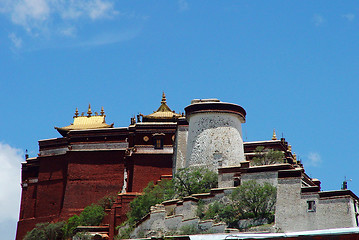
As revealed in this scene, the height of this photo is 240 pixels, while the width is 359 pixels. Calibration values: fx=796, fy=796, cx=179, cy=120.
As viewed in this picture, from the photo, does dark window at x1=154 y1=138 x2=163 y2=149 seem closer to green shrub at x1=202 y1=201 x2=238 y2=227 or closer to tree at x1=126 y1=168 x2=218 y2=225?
tree at x1=126 y1=168 x2=218 y2=225

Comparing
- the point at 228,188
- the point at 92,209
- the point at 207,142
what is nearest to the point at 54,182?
the point at 92,209

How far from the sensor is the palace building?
41875 mm

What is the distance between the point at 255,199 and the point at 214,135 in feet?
20.0

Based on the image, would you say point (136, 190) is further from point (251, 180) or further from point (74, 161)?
point (251, 180)

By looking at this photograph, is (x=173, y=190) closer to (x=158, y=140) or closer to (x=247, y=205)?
(x=247, y=205)

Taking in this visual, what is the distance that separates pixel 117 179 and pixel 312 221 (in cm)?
1903

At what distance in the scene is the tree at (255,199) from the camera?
37.2 metres

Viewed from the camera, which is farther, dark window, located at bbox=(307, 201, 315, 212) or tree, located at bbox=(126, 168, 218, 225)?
tree, located at bbox=(126, 168, 218, 225)

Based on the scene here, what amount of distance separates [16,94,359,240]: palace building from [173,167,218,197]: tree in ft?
2.20

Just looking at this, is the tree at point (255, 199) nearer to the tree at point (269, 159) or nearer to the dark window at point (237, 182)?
the dark window at point (237, 182)

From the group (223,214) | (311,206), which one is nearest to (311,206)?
(311,206)

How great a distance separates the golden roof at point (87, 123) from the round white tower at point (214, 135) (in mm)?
12738

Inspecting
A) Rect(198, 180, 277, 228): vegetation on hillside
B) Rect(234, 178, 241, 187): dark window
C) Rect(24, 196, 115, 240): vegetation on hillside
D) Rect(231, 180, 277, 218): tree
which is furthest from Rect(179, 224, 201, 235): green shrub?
Rect(24, 196, 115, 240): vegetation on hillside

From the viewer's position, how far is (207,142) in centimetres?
4262
